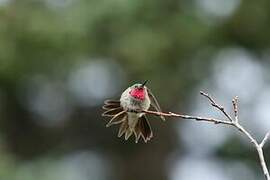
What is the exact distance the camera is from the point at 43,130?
40.2 feet

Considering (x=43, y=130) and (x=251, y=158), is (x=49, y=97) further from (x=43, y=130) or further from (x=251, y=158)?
(x=251, y=158)

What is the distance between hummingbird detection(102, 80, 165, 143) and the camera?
230cm

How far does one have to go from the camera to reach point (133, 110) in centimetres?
231

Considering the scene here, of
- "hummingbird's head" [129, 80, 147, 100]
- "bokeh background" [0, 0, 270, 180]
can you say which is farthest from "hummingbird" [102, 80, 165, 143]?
"bokeh background" [0, 0, 270, 180]

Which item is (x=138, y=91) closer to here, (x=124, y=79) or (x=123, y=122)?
(x=123, y=122)

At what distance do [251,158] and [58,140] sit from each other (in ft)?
8.85

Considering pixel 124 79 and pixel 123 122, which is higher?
pixel 124 79

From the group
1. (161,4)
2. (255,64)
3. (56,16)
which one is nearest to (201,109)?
(255,64)

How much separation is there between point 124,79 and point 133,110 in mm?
7854

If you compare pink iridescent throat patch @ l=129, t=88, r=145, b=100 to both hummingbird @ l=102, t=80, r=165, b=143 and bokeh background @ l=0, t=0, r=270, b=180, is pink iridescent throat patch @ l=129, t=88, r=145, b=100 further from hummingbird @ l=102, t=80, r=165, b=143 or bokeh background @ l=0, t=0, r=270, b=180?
bokeh background @ l=0, t=0, r=270, b=180

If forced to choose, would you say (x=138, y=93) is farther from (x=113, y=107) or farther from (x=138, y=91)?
(x=113, y=107)

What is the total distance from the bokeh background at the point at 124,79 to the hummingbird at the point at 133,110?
5.49 metres

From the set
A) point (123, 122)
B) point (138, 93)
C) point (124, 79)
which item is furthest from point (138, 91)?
point (124, 79)

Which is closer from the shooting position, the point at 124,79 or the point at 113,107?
the point at 113,107
